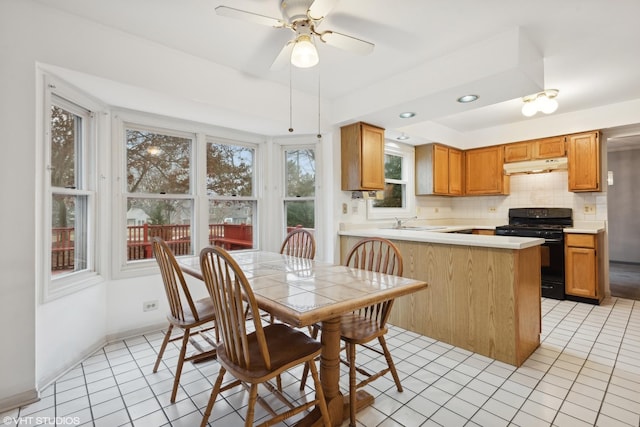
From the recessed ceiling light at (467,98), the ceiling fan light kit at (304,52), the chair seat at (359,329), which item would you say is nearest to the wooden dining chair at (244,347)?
the chair seat at (359,329)

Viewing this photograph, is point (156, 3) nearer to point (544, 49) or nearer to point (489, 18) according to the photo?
point (489, 18)

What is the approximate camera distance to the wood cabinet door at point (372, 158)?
3497mm

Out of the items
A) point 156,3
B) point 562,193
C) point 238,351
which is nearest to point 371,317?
point 238,351

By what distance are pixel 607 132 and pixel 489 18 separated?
315 centimetres

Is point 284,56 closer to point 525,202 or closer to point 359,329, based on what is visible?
point 359,329

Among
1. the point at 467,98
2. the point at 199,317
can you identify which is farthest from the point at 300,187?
the point at 199,317

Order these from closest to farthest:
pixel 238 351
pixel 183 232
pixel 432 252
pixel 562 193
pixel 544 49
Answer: pixel 238 351 < pixel 544 49 < pixel 432 252 < pixel 183 232 < pixel 562 193

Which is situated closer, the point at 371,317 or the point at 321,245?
the point at 371,317

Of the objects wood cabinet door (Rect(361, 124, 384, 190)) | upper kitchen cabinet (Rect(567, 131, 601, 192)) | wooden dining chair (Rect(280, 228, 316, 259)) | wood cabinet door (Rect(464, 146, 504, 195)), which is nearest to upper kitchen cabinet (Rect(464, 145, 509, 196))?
wood cabinet door (Rect(464, 146, 504, 195))

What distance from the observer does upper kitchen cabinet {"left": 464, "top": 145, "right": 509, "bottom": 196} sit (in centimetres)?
475

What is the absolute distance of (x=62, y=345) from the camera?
7.04 ft

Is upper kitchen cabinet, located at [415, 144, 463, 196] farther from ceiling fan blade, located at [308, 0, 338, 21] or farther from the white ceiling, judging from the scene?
ceiling fan blade, located at [308, 0, 338, 21]

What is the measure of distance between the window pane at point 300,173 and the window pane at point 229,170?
1.46 ft

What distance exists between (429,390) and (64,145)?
309 centimetres
